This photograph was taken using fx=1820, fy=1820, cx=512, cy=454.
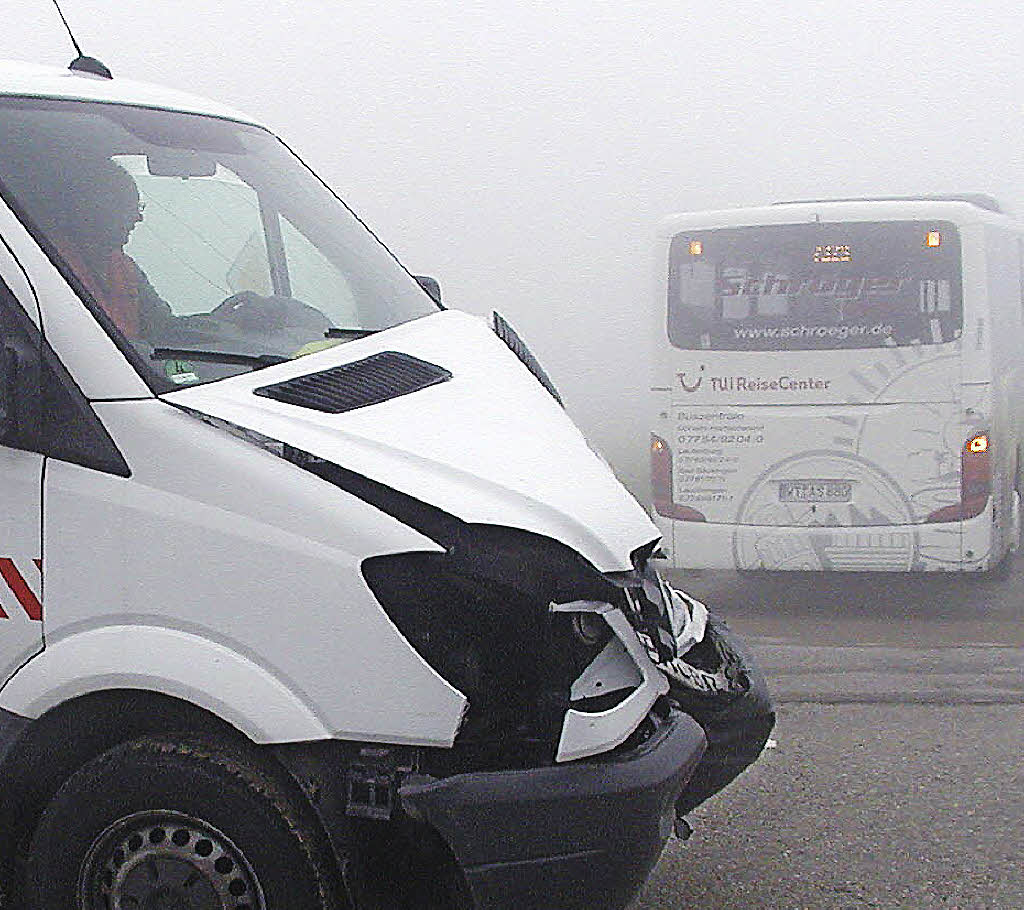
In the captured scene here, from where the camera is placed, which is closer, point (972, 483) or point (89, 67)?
point (89, 67)

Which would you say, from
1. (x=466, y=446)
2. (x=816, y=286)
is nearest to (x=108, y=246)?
(x=466, y=446)

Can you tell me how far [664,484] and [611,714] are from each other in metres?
6.66

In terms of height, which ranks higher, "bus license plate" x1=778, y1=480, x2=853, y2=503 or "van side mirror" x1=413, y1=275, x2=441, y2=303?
"van side mirror" x1=413, y1=275, x2=441, y2=303

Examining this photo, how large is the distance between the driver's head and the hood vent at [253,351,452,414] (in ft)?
1.80

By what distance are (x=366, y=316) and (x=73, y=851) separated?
1.60 metres

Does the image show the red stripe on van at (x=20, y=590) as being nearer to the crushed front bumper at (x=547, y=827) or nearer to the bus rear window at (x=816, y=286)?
the crushed front bumper at (x=547, y=827)

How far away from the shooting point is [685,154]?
26562 millimetres

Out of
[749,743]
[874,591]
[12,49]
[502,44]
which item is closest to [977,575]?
[874,591]

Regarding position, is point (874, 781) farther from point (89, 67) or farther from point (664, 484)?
point (664, 484)

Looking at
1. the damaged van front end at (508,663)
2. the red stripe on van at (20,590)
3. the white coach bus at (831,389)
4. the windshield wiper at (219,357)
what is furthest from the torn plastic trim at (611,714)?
the white coach bus at (831,389)

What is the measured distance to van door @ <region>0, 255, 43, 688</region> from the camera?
12.9ft

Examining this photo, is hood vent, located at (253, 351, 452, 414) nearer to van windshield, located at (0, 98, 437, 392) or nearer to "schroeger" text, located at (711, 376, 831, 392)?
van windshield, located at (0, 98, 437, 392)

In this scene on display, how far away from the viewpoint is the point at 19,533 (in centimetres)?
396

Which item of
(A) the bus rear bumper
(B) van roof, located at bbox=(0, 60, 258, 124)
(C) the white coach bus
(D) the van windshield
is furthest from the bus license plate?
(B) van roof, located at bbox=(0, 60, 258, 124)
